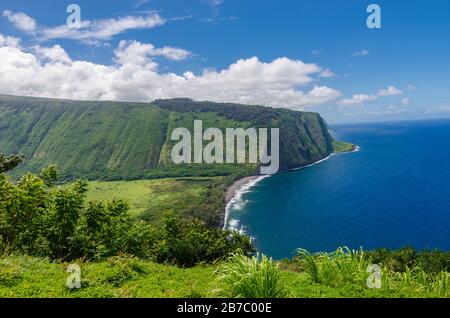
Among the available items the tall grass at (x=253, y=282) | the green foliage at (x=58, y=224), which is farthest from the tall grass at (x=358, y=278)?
the green foliage at (x=58, y=224)

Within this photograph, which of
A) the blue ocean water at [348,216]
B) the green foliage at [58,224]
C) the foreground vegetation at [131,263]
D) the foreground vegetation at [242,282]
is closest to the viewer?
the foreground vegetation at [242,282]

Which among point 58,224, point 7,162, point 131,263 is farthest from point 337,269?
point 7,162

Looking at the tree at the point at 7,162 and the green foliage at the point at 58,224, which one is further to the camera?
the tree at the point at 7,162

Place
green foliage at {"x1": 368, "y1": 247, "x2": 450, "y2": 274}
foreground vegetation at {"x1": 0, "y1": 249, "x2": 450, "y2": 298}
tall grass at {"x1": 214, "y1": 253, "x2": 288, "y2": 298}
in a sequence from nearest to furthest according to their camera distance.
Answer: tall grass at {"x1": 214, "y1": 253, "x2": 288, "y2": 298}
foreground vegetation at {"x1": 0, "y1": 249, "x2": 450, "y2": 298}
green foliage at {"x1": 368, "y1": 247, "x2": 450, "y2": 274}

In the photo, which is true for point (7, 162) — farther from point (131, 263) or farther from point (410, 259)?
point (410, 259)

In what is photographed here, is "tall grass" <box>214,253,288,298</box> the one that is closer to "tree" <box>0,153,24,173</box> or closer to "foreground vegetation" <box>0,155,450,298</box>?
"foreground vegetation" <box>0,155,450,298</box>

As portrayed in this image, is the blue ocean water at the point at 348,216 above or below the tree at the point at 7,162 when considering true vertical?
below

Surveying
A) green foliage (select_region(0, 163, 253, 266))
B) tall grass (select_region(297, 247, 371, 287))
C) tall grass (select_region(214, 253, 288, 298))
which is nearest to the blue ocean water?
green foliage (select_region(0, 163, 253, 266))

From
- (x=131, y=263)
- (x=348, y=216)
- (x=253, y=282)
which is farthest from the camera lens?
(x=348, y=216)

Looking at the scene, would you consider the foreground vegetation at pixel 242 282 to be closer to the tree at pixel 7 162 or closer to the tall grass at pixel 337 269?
the tall grass at pixel 337 269

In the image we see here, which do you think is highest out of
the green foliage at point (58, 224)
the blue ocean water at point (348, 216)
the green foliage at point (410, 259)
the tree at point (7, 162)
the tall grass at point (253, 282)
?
the tree at point (7, 162)
